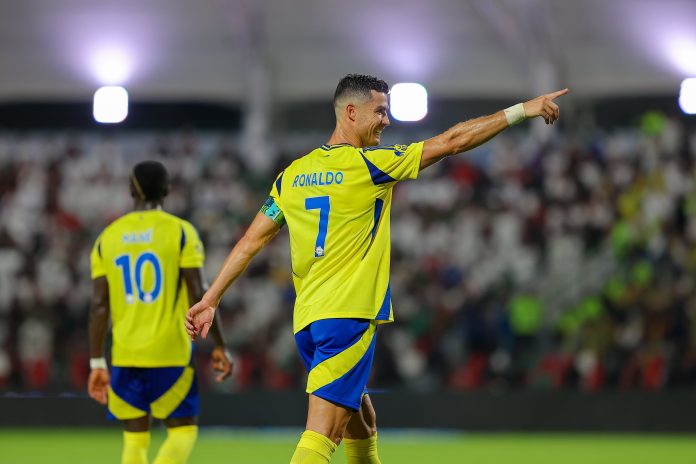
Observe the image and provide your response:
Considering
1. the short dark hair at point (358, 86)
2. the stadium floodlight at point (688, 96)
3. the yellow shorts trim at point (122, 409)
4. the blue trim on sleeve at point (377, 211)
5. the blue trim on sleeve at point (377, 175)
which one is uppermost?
the stadium floodlight at point (688, 96)

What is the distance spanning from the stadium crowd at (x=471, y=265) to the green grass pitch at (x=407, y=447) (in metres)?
0.72

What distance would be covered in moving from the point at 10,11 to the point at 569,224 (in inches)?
376

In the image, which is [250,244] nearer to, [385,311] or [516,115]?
[385,311]

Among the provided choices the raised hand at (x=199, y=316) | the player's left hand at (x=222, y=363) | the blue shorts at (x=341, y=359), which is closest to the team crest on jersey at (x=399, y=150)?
the blue shorts at (x=341, y=359)

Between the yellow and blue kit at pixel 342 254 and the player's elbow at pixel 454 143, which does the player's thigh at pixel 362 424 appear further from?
the player's elbow at pixel 454 143

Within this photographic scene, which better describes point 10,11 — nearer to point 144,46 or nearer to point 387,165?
point 144,46

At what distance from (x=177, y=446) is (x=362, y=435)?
1.41m

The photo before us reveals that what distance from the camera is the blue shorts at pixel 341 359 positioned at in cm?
511

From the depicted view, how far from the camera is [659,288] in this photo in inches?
566

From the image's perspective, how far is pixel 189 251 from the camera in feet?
21.9

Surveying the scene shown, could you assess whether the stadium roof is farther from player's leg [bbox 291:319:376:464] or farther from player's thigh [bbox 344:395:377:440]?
player's leg [bbox 291:319:376:464]

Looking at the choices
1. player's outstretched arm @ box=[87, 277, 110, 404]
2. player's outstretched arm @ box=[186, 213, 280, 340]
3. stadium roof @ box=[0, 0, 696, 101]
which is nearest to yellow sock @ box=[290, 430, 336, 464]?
player's outstretched arm @ box=[186, 213, 280, 340]

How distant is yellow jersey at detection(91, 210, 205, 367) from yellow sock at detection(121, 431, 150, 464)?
0.40 metres

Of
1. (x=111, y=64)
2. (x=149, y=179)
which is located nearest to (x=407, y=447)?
(x=149, y=179)
